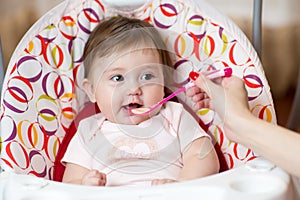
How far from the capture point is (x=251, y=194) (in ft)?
3.47

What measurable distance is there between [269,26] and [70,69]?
825 mm

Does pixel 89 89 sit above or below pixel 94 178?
above

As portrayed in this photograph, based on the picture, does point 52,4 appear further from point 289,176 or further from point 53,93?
point 289,176

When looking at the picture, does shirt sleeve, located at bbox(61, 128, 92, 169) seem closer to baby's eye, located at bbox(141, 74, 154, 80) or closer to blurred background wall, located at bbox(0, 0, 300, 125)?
baby's eye, located at bbox(141, 74, 154, 80)

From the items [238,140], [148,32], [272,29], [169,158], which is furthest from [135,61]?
[272,29]

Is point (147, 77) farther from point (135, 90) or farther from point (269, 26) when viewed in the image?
point (269, 26)

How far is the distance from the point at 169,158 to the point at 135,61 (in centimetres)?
21

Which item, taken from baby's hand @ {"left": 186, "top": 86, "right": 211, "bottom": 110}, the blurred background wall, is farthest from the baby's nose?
the blurred background wall

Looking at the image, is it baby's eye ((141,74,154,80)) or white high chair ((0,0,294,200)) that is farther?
baby's eye ((141,74,154,80))

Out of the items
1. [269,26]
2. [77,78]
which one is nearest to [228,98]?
[77,78]

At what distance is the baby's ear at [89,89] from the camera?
143 cm

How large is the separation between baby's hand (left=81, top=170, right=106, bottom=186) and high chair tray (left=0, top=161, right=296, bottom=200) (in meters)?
0.08

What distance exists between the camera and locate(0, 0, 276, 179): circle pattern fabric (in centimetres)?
131

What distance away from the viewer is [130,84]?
131 cm
